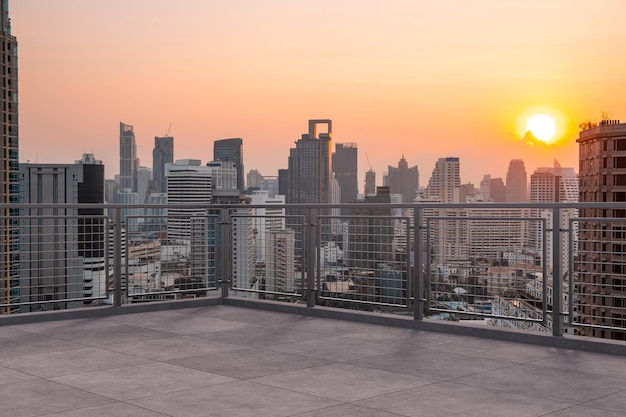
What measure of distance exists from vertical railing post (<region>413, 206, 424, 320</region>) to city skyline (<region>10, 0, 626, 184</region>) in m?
21.1

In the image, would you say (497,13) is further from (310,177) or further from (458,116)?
(310,177)

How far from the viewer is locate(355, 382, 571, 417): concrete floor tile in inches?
155

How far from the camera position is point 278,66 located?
1457 inches

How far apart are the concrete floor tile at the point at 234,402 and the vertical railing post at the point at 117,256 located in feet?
11.9

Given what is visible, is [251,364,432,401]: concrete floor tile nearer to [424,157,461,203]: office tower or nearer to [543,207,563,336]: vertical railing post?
[543,207,563,336]: vertical railing post

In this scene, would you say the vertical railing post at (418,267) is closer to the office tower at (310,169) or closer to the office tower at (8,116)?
the office tower at (310,169)

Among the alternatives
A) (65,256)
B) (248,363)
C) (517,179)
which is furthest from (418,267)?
(517,179)

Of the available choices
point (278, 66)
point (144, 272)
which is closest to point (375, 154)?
point (278, 66)

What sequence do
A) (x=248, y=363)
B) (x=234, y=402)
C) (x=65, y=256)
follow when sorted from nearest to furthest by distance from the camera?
(x=234, y=402) < (x=248, y=363) < (x=65, y=256)

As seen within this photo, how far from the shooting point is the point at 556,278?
6.17 meters

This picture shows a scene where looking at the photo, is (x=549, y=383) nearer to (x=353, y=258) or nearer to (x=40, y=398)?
(x=40, y=398)

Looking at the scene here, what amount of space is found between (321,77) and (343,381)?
1487 inches

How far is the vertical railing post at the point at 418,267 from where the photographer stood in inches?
276

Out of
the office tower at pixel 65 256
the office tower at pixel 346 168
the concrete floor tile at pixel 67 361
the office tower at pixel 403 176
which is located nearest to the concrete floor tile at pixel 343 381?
the concrete floor tile at pixel 67 361
